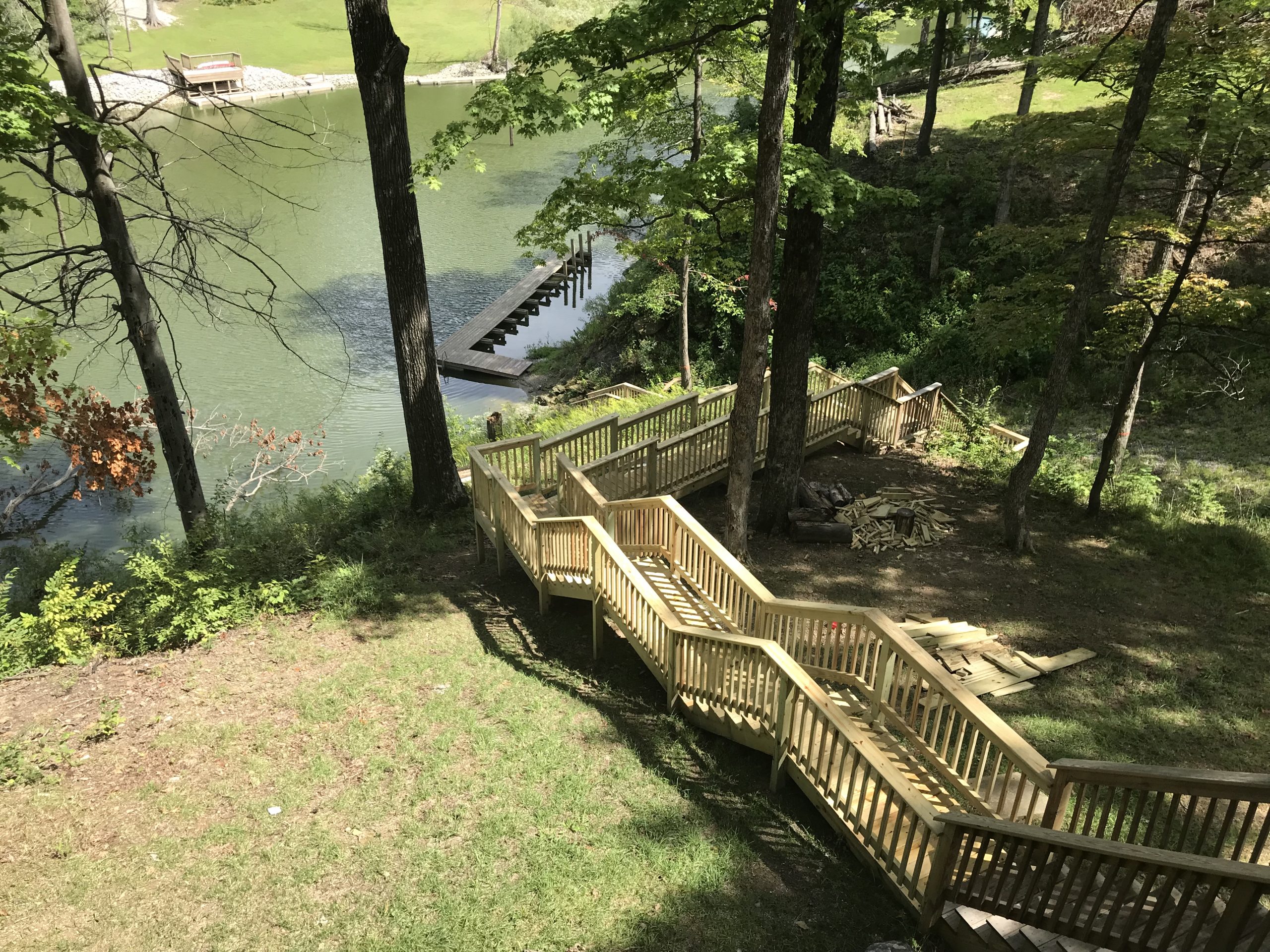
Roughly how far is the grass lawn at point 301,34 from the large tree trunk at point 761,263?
5442cm

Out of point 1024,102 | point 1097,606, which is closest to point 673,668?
point 1097,606

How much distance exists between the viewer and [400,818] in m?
6.43

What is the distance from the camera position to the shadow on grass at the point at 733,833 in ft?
17.5

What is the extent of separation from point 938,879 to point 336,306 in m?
25.3

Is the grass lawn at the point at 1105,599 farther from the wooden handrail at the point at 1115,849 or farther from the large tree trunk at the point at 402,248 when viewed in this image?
the large tree trunk at the point at 402,248

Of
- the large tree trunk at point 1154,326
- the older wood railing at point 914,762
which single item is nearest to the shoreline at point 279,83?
the large tree trunk at point 1154,326

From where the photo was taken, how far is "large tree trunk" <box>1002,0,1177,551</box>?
8.85 meters

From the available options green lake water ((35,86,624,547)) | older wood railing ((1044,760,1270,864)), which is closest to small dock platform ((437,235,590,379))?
green lake water ((35,86,624,547))

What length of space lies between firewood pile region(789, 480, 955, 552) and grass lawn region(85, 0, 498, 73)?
53.5m

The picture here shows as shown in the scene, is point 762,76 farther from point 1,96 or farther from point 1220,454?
point 1,96

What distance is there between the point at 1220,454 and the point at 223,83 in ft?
174

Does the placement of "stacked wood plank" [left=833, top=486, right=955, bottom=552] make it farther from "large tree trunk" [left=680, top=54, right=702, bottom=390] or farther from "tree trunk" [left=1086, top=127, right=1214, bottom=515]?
"large tree trunk" [left=680, top=54, right=702, bottom=390]

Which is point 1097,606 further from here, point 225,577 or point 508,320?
point 508,320

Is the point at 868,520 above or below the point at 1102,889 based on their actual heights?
below
